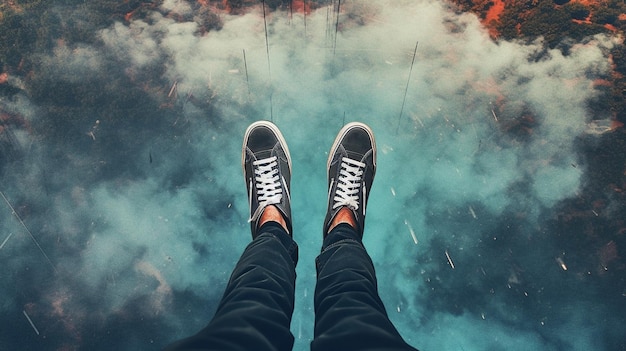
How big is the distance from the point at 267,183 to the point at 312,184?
844mm

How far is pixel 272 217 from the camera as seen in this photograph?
8.55 feet

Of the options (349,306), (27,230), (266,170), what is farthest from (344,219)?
(27,230)

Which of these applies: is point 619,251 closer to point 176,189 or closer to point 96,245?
point 176,189

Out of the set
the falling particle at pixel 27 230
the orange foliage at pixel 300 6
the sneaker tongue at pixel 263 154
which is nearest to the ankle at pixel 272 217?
the sneaker tongue at pixel 263 154

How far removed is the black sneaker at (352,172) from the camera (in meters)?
2.74

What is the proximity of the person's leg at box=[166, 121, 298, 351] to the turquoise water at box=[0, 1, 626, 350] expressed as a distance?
0.66m

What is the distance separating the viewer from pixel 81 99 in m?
3.96

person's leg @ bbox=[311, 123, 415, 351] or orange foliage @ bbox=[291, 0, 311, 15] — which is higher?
orange foliage @ bbox=[291, 0, 311, 15]

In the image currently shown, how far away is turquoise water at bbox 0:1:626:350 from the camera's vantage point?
341 centimetres

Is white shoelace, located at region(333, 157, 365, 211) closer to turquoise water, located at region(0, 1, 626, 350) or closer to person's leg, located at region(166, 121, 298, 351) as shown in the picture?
person's leg, located at region(166, 121, 298, 351)

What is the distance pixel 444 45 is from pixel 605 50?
1.84 metres

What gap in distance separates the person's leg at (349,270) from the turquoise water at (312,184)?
0.68 m

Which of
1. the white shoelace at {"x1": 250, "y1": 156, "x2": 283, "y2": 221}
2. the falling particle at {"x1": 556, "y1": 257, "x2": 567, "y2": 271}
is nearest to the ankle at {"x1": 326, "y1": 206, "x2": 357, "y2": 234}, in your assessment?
the white shoelace at {"x1": 250, "y1": 156, "x2": 283, "y2": 221}

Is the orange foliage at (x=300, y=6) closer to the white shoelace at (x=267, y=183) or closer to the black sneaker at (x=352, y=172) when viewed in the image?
the black sneaker at (x=352, y=172)
